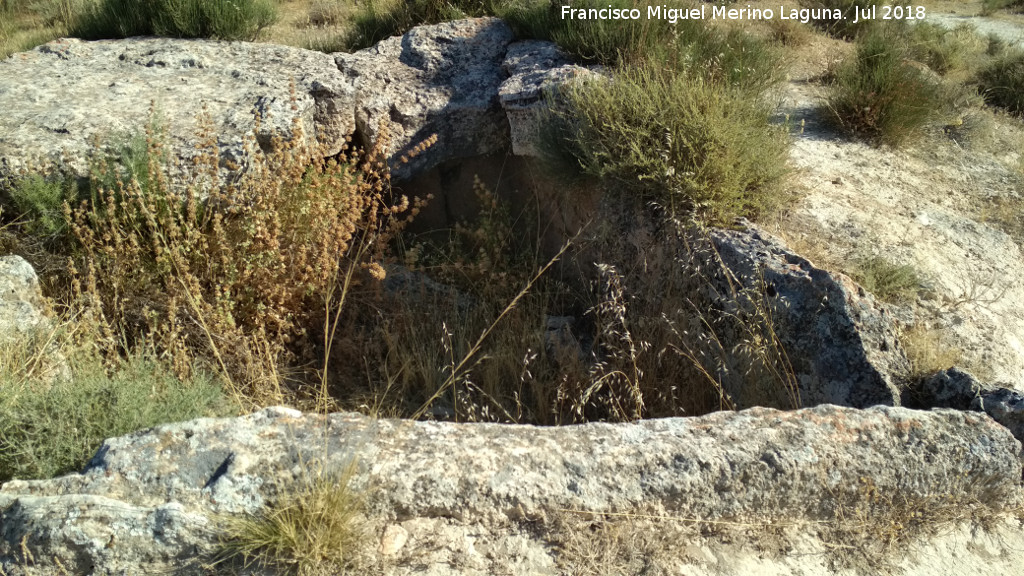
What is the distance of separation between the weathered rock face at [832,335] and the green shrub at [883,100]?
2.50 m

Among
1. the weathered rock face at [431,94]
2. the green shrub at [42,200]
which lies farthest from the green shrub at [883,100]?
the green shrub at [42,200]

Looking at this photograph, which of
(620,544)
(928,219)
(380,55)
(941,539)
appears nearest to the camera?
(620,544)

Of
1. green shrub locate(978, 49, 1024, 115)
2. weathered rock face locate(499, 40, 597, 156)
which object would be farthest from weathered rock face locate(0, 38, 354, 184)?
green shrub locate(978, 49, 1024, 115)

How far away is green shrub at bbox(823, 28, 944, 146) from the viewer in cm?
588

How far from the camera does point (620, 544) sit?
265 centimetres

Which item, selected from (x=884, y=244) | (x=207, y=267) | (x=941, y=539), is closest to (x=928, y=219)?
(x=884, y=244)

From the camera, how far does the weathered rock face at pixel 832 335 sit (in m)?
3.58

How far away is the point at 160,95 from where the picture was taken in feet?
16.8

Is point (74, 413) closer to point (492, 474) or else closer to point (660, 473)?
point (492, 474)

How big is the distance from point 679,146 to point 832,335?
1.38m

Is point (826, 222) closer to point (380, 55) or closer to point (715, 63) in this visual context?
point (715, 63)

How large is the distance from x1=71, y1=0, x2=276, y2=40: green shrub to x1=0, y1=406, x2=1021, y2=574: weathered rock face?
4.16m

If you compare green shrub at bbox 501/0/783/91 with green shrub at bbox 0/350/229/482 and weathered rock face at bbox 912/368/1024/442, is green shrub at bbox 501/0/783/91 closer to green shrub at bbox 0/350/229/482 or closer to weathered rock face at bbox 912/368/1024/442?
weathered rock face at bbox 912/368/1024/442

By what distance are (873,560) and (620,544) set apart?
887mm
